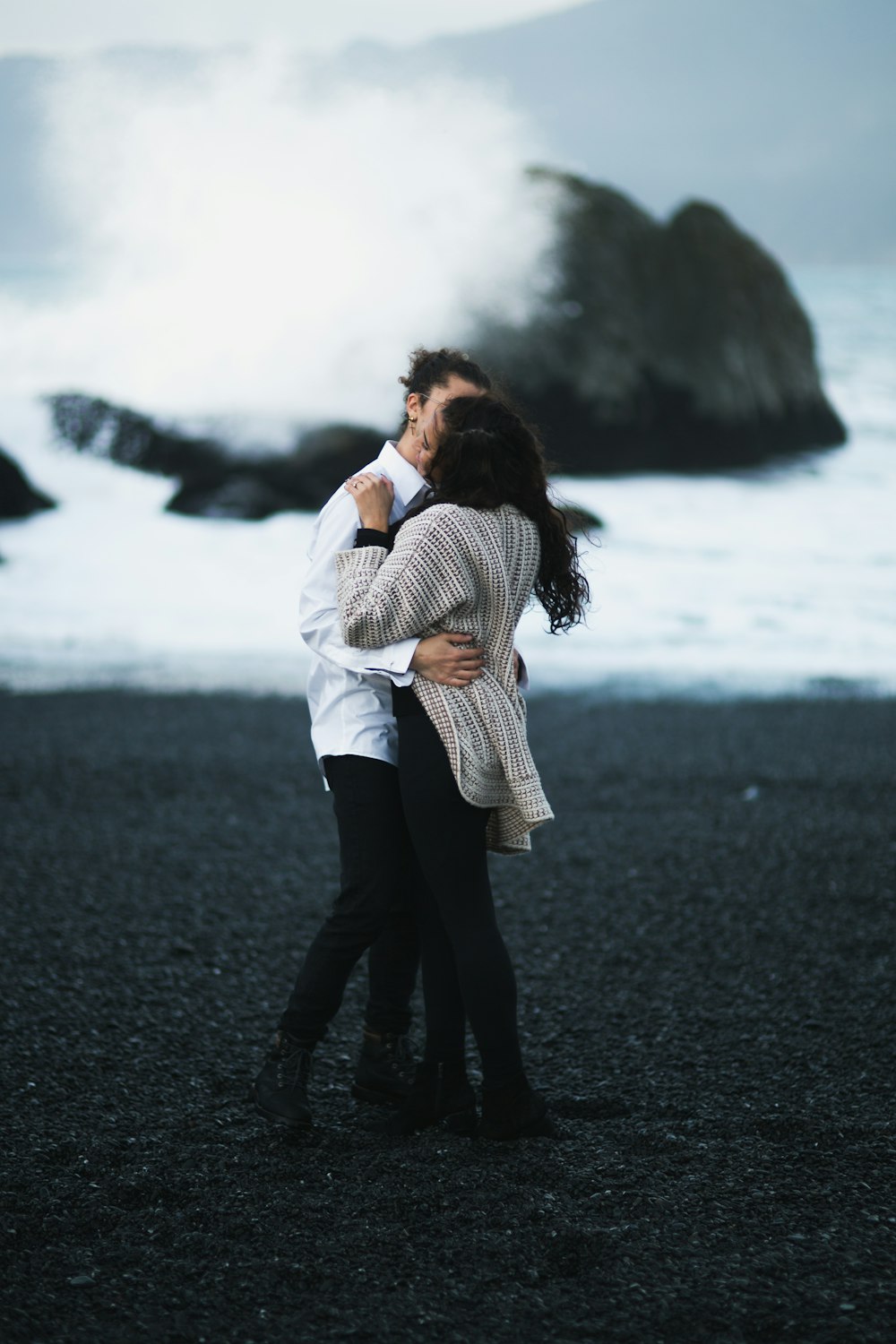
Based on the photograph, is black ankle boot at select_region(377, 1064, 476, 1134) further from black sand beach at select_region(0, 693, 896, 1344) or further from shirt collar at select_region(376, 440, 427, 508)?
shirt collar at select_region(376, 440, 427, 508)

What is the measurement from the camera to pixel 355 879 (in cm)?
223

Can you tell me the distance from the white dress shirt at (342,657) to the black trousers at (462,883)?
97 mm

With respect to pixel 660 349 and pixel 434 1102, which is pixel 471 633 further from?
pixel 660 349

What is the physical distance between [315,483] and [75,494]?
201cm

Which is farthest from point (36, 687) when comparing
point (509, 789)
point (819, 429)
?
point (819, 429)

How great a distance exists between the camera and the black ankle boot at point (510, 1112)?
225 centimetres

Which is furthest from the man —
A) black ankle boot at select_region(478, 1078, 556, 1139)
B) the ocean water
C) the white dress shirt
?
the ocean water

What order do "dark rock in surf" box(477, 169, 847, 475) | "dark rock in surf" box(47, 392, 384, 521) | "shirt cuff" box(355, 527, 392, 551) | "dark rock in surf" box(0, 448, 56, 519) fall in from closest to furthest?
1. "shirt cuff" box(355, 527, 392, 551)
2. "dark rock in surf" box(0, 448, 56, 519)
3. "dark rock in surf" box(47, 392, 384, 521)
4. "dark rock in surf" box(477, 169, 847, 475)

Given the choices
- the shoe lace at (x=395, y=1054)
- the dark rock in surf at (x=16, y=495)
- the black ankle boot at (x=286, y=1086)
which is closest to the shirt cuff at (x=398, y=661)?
the black ankle boot at (x=286, y=1086)

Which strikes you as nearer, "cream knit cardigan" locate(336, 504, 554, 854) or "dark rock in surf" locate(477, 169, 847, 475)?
"cream knit cardigan" locate(336, 504, 554, 854)

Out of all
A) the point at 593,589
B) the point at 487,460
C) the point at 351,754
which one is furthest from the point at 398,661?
the point at 593,589

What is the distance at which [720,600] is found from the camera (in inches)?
386

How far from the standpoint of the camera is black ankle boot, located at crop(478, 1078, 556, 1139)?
7.38ft

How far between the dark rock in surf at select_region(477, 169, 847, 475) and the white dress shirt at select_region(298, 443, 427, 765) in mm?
9455
